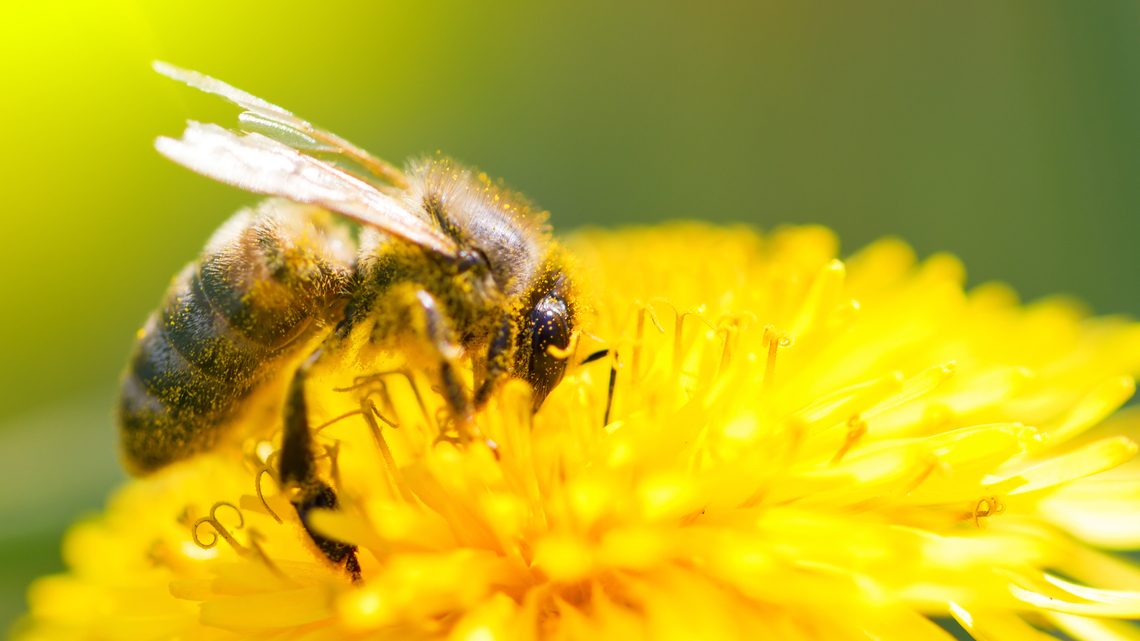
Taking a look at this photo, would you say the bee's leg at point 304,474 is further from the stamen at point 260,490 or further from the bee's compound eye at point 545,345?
the bee's compound eye at point 545,345

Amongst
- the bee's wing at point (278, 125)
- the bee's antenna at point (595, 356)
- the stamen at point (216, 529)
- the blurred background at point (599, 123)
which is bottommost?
the stamen at point (216, 529)

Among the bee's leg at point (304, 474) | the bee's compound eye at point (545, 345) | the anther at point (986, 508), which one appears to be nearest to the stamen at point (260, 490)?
the bee's leg at point (304, 474)

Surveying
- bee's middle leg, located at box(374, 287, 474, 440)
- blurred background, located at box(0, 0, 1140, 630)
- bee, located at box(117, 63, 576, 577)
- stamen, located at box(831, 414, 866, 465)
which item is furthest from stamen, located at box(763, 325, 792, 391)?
blurred background, located at box(0, 0, 1140, 630)

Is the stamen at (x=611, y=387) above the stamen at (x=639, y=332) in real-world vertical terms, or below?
below

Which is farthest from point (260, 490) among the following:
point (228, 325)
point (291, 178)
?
point (291, 178)

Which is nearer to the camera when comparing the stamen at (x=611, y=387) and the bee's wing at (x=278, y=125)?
the stamen at (x=611, y=387)

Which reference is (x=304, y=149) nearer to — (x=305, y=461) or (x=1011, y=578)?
(x=305, y=461)

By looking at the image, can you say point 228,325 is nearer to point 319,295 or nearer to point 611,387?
point 319,295
